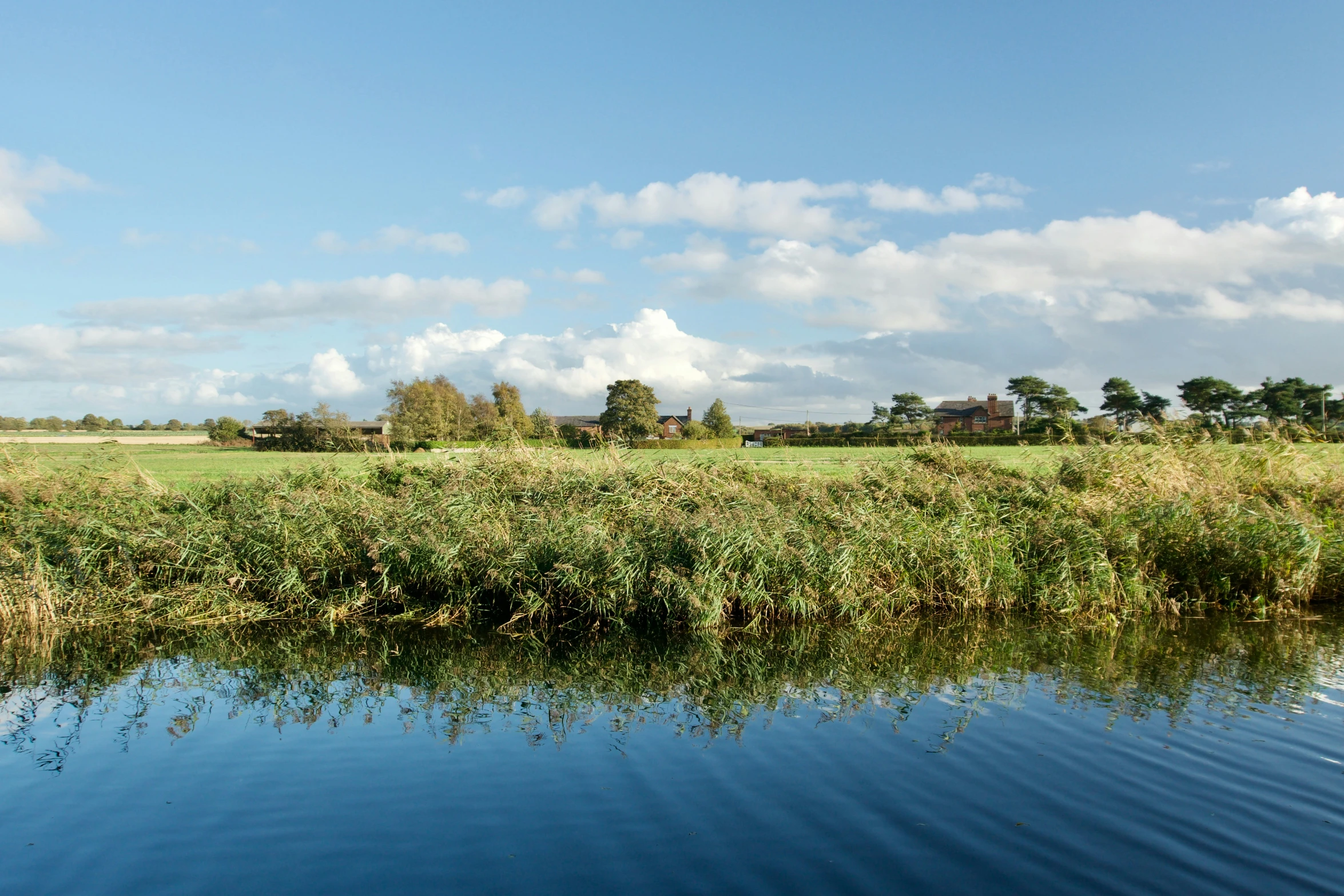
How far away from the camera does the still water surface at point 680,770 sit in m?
5.56

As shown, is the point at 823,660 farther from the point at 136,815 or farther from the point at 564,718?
the point at 136,815

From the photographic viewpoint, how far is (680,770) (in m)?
7.28

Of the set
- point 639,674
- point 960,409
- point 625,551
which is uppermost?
point 960,409

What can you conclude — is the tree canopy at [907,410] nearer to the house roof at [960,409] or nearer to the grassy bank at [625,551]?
the house roof at [960,409]

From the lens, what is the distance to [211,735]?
27.5ft

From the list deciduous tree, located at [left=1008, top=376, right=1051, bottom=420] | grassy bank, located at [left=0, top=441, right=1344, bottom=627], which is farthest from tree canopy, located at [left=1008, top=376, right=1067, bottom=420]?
grassy bank, located at [left=0, top=441, right=1344, bottom=627]

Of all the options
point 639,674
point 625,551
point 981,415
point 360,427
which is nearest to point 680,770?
point 639,674

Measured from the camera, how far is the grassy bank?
13336 millimetres

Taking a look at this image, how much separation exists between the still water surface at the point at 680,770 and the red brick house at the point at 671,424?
9322 cm

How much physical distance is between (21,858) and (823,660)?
8.65 m

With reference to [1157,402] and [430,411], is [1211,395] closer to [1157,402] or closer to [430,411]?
[1157,402]

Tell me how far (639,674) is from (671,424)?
4083 inches

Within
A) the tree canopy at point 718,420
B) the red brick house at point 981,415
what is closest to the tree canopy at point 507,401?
the tree canopy at point 718,420

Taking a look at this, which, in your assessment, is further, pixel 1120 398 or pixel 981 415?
pixel 981 415
